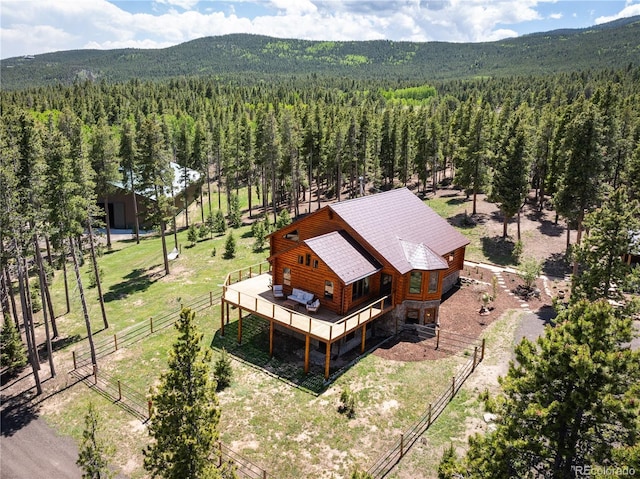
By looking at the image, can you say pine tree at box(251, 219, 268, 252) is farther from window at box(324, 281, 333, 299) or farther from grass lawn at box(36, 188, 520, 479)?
window at box(324, 281, 333, 299)

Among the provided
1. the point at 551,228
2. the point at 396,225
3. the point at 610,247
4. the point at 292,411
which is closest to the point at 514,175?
the point at 551,228

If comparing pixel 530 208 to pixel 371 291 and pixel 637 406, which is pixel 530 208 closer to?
pixel 371 291

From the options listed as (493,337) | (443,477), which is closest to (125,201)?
(493,337)

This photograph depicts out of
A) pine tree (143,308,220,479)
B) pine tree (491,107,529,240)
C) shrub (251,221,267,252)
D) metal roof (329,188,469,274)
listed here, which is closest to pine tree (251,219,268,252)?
shrub (251,221,267,252)

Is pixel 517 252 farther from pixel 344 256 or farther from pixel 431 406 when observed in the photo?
pixel 431 406

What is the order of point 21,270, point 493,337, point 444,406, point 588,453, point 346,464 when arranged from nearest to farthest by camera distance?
1. point 588,453
2. point 346,464
3. point 444,406
4. point 21,270
5. point 493,337

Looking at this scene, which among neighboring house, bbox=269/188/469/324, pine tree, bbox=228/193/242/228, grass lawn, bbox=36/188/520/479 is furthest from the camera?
pine tree, bbox=228/193/242/228
